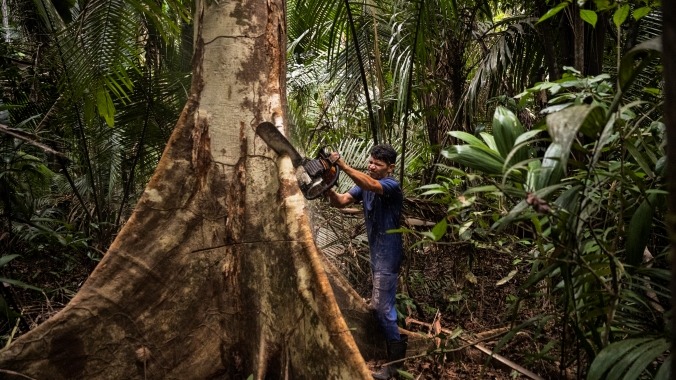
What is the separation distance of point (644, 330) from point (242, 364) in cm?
174

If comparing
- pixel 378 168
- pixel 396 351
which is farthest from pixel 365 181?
pixel 396 351

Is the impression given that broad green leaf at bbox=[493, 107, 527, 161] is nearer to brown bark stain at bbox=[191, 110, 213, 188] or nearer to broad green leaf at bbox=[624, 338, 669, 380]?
broad green leaf at bbox=[624, 338, 669, 380]

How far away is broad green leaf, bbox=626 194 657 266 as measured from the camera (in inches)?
73.0

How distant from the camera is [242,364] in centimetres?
278

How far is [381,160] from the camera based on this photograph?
3553 millimetres

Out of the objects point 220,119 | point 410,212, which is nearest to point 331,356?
point 220,119

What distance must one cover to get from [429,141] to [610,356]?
484 cm

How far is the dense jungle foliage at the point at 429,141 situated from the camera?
77.0 inches

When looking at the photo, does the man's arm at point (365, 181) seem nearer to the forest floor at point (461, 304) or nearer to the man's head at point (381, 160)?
the man's head at point (381, 160)

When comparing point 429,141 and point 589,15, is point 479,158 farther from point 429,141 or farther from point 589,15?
point 429,141

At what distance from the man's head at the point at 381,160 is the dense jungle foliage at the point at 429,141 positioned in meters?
0.33

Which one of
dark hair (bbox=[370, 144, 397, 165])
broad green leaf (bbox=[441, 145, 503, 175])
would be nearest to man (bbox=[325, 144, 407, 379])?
dark hair (bbox=[370, 144, 397, 165])

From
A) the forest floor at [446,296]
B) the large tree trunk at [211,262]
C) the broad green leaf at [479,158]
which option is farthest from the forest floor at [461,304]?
the broad green leaf at [479,158]

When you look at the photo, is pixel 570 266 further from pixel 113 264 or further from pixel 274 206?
pixel 113 264
